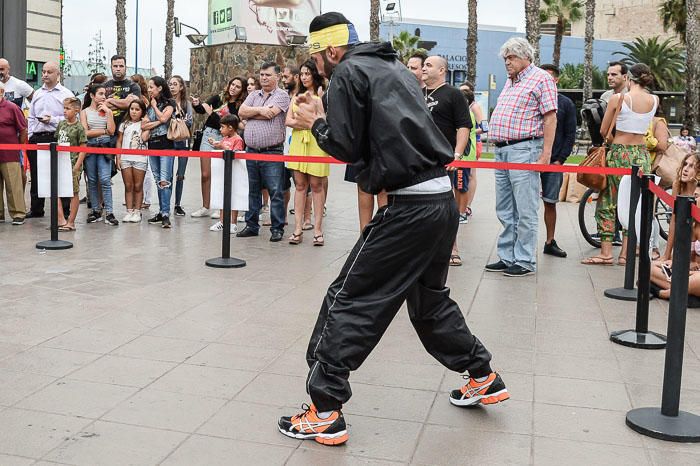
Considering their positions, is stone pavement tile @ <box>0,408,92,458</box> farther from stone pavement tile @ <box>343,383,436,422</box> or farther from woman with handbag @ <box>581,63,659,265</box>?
woman with handbag @ <box>581,63,659,265</box>

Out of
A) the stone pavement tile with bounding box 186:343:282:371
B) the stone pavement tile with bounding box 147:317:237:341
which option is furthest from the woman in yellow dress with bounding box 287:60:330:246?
the stone pavement tile with bounding box 186:343:282:371

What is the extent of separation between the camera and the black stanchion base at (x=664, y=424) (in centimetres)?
415

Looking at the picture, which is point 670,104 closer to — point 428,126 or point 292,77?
point 292,77

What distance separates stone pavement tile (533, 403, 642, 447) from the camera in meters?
4.14

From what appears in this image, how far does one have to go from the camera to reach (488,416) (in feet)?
14.5

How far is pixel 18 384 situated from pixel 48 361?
0.42 metres

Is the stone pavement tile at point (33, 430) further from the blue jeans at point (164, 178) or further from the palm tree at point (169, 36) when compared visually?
the palm tree at point (169, 36)

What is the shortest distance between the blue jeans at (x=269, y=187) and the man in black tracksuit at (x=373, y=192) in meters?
5.82

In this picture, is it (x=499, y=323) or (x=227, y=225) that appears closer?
(x=499, y=323)

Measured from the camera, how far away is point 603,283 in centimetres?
801

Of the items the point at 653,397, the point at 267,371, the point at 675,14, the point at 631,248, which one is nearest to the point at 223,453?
the point at 267,371

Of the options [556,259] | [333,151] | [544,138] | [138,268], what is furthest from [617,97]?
[333,151]

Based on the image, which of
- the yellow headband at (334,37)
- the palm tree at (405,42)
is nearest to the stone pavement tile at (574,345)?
the yellow headband at (334,37)

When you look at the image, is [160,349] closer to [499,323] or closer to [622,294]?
[499,323]
